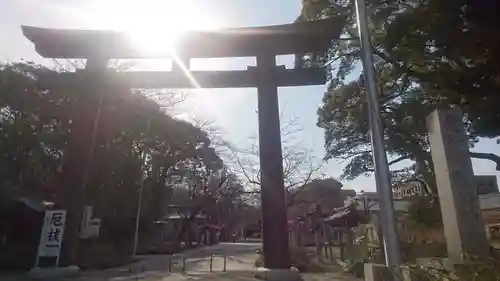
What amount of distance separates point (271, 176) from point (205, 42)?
13.9 feet

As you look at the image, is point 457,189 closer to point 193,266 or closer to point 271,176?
point 271,176

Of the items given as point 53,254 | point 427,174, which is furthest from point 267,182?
point 427,174

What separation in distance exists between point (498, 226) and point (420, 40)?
24.7 metres

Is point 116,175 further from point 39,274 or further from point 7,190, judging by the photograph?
point 39,274

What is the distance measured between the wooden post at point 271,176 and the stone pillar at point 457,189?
4045 mm

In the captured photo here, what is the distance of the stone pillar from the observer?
6.69m

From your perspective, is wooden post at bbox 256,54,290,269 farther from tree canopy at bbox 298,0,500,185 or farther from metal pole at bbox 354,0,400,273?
metal pole at bbox 354,0,400,273

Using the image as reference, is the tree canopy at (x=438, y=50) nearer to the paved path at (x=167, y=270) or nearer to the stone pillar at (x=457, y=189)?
the stone pillar at (x=457, y=189)

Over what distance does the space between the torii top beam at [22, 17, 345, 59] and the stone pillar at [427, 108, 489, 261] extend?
438 cm

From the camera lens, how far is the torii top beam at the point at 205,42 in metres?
10.7

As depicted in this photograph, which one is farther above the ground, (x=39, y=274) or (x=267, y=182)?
(x=267, y=182)

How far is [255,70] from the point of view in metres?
11.4

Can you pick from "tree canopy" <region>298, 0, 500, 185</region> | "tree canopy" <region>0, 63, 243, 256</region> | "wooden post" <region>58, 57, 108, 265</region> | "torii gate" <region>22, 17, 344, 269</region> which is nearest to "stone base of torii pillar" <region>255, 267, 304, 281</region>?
"torii gate" <region>22, 17, 344, 269</region>

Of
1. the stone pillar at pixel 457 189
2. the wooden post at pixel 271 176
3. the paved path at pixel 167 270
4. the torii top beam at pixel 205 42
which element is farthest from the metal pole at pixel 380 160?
the paved path at pixel 167 270
